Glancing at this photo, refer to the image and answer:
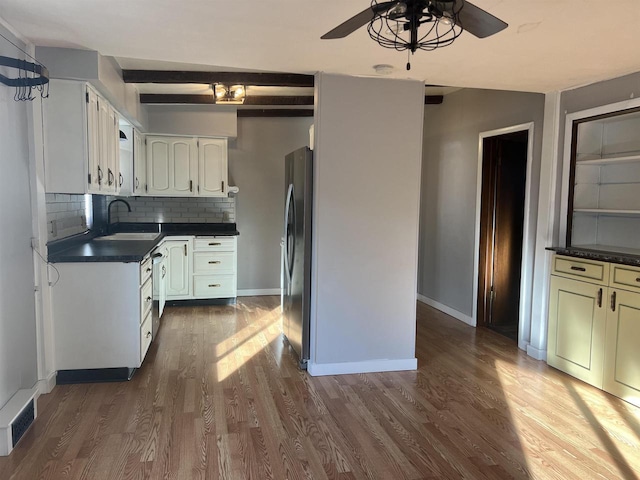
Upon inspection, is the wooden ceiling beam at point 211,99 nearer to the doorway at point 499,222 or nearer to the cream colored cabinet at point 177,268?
the cream colored cabinet at point 177,268

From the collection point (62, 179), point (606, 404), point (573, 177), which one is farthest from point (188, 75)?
point (606, 404)

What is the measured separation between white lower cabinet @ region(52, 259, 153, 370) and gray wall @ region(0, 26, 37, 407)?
226 millimetres

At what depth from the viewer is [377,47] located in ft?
9.02

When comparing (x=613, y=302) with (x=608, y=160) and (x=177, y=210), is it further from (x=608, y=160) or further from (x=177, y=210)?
(x=177, y=210)

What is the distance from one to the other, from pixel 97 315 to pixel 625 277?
350 cm

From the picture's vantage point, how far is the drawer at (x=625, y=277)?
9.77ft

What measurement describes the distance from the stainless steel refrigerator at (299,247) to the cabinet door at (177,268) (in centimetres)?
178

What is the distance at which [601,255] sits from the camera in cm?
322

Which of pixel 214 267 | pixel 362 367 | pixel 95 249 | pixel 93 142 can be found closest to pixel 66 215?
pixel 95 249

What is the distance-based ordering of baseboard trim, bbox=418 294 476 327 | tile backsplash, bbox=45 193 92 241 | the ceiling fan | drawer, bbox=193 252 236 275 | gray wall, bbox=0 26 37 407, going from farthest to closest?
drawer, bbox=193 252 236 275, baseboard trim, bbox=418 294 476 327, tile backsplash, bbox=45 193 92 241, gray wall, bbox=0 26 37 407, the ceiling fan

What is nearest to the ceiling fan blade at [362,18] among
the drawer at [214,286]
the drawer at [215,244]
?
the drawer at [215,244]

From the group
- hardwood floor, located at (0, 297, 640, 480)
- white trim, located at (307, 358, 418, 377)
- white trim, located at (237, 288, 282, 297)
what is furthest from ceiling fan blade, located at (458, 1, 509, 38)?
white trim, located at (237, 288, 282, 297)

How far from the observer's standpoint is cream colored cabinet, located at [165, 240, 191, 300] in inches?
212

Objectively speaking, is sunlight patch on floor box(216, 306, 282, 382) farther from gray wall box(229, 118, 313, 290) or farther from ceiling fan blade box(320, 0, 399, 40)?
ceiling fan blade box(320, 0, 399, 40)
